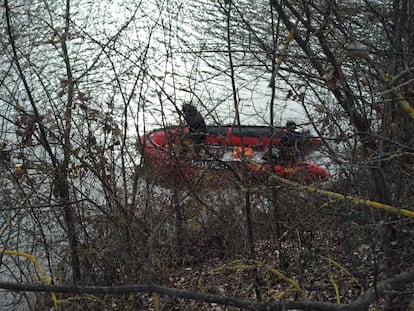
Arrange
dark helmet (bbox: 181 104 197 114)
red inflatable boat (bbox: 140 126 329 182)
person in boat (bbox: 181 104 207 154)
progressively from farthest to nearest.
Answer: dark helmet (bbox: 181 104 197 114)
person in boat (bbox: 181 104 207 154)
red inflatable boat (bbox: 140 126 329 182)

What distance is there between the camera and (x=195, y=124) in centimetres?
542

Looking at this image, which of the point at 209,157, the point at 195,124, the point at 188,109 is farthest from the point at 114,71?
the point at 209,157

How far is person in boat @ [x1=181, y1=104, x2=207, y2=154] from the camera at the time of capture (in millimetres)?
5254

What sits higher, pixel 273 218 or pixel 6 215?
pixel 6 215

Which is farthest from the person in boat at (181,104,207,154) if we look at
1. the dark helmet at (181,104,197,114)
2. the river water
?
the river water

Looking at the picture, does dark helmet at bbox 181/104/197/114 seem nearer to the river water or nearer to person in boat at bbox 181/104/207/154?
person in boat at bbox 181/104/207/154

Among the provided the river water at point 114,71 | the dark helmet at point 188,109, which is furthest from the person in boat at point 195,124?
the river water at point 114,71

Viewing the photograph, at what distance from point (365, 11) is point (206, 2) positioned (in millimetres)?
4618

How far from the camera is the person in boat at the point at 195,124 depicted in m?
5.25

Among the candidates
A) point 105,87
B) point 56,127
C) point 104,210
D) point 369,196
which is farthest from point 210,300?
point 105,87

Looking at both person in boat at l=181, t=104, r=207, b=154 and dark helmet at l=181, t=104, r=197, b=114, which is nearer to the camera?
person in boat at l=181, t=104, r=207, b=154

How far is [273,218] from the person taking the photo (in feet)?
17.9

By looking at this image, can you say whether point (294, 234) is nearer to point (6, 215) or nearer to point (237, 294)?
point (237, 294)

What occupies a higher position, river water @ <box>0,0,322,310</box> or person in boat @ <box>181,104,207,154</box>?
river water @ <box>0,0,322,310</box>
